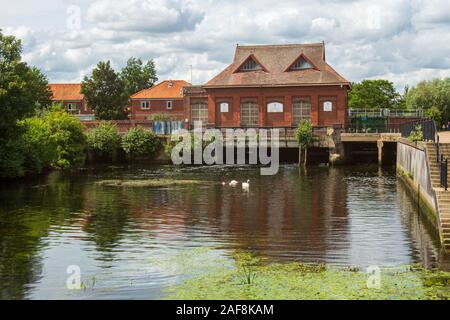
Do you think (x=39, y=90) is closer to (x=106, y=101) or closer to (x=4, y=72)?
(x=106, y=101)

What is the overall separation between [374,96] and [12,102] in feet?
268

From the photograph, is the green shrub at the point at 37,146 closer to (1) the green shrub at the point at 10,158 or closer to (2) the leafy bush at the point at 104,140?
(1) the green shrub at the point at 10,158

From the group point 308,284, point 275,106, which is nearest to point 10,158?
point 308,284

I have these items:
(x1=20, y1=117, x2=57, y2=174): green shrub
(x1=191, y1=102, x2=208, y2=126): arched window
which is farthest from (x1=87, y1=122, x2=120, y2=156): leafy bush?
(x1=191, y1=102, x2=208, y2=126): arched window

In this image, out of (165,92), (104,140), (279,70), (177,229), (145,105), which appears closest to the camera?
(177,229)

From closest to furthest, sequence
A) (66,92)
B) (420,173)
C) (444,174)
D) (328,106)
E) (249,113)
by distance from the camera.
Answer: (444,174), (420,173), (328,106), (249,113), (66,92)

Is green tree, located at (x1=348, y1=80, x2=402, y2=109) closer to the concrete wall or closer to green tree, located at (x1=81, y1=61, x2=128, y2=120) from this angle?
green tree, located at (x1=81, y1=61, x2=128, y2=120)

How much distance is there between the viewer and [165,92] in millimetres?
86750

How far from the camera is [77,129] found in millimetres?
53156

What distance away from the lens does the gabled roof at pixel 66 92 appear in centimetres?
10081

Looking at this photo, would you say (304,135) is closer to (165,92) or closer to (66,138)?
(66,138)

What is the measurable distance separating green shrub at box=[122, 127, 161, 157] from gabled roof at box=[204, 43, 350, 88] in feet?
32.0
